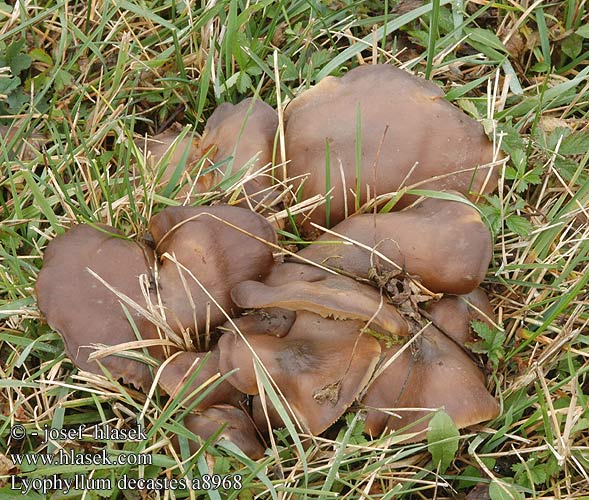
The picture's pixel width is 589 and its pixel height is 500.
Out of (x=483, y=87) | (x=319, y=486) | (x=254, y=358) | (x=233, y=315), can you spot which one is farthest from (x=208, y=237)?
(x=483, y=87)

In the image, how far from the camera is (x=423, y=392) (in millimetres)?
3164

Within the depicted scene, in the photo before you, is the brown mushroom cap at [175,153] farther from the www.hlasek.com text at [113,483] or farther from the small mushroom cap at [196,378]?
the www.hlasek.com text at [113,483]

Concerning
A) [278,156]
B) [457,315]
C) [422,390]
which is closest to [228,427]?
[422,390]

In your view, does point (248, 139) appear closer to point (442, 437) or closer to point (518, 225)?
point (518, 225)

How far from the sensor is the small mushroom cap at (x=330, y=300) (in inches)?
111

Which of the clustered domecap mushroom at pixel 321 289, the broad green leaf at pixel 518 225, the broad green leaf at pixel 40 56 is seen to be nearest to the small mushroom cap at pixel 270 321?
the clustered domecap mushroom at pixel 321 289

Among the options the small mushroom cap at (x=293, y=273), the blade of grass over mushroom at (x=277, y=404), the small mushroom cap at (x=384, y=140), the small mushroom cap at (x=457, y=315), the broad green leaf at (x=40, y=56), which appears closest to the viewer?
the blade of grass over mushroom at (x=277, y=404)

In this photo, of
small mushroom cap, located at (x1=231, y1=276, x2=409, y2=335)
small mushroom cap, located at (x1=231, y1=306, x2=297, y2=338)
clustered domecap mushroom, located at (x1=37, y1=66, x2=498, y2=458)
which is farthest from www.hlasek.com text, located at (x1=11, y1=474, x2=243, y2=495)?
small mushroom cap, located at (x1=231, y1=276, x2=409, y2=335)

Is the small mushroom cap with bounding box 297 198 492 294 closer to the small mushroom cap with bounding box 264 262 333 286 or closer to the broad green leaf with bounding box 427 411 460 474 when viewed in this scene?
the small mushroom cap with bounding box 264 262 333 286

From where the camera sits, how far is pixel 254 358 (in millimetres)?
3023

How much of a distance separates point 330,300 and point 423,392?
0.67 metres

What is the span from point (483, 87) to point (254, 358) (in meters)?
2.26

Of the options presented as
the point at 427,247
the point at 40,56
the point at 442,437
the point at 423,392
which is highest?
the point at 40,56

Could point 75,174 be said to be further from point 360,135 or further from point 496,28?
point 496,28
